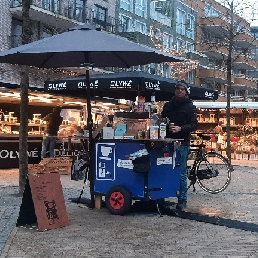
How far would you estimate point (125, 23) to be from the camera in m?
36.6

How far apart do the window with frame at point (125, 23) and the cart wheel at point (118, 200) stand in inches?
1114

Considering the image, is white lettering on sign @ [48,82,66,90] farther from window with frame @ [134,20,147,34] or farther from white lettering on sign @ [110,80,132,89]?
window with frame @ [134,20,147,34]

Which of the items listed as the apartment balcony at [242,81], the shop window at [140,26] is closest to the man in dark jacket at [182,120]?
the shop window at [140,26]

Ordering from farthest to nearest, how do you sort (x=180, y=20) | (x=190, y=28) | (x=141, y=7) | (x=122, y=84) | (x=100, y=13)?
(x=190, y=28) → (x=180, y=20) → (x=141, y=7) → (x=100, y=13) → (x=122, y=84)

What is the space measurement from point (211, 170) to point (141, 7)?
33.7 meters

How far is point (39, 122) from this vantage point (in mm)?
18828

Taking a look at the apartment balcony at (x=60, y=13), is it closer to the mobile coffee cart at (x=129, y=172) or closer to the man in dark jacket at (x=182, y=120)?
the man in dark jacket at (x=182, y=120)

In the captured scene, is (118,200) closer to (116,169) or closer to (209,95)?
(116,169)

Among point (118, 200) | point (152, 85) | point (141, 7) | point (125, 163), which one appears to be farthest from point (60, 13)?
point (118, 200)

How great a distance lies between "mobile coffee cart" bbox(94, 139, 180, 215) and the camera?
298 inches

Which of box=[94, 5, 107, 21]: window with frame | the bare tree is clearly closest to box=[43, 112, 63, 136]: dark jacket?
the bare tree

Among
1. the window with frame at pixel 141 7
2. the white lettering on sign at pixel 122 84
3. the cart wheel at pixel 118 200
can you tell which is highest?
the window with frame at pixel 141 7

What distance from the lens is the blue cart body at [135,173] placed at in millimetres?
7625

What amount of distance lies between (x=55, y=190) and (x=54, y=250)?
1536 millimetres
